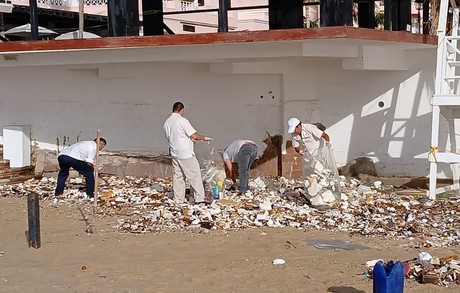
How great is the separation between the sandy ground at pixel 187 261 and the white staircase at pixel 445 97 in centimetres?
251

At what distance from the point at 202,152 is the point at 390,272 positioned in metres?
6.98

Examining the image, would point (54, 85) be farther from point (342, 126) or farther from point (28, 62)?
point (342, 126)

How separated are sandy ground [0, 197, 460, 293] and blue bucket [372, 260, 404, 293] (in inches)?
38.9

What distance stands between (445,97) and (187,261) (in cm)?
480

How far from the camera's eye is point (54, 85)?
14.7 m

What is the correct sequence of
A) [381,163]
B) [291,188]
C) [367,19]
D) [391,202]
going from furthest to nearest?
1. [367,19]
2. [381,163]
3. [291,188]
4. [391,202]

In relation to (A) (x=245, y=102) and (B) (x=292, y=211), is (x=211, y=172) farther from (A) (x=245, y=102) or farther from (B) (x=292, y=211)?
(A) (x=245, y=102)

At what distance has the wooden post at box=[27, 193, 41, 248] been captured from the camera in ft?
28.4

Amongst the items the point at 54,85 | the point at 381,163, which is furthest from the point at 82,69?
the point at 381,163

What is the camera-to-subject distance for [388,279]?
5637 mm

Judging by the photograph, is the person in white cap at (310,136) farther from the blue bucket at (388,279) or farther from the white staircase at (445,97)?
the blue bucket at (388,279)

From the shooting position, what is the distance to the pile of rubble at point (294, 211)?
934 centimetres

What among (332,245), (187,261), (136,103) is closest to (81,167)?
(136,103)

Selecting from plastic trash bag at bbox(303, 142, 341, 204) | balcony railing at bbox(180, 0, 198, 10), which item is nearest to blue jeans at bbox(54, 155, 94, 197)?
plastic trash bag at bbox(303, 142, 341, 204)
